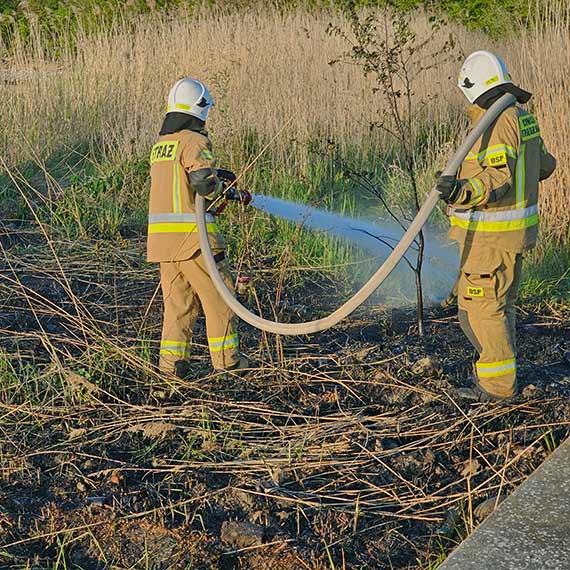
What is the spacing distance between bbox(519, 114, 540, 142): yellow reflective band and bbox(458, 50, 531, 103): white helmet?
8 centimetres

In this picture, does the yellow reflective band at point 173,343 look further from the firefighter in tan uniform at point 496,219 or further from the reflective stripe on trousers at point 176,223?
the firefighter in tan uniform at point 496,219

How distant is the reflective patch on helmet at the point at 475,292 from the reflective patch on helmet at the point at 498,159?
1.82ft

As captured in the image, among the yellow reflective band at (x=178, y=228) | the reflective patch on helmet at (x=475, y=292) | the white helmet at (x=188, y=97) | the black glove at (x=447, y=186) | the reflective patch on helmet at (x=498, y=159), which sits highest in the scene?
the white helmet at (x=188, y=97)

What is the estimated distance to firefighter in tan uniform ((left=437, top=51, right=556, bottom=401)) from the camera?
373 cm

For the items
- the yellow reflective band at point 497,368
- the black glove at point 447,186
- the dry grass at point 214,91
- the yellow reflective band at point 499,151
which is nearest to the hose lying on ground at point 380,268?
the black glove at point 447,186

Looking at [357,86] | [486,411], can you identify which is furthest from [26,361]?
[357,86]

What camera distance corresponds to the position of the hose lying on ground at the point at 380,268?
348 cm

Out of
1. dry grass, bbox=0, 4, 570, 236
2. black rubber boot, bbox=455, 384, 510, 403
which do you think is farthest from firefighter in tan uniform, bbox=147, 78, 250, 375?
dry grass, bbox=0, 4, 570, 236

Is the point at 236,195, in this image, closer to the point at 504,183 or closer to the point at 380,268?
the point at 380,268

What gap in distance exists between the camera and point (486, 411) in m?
3.85

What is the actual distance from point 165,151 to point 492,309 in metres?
1.69

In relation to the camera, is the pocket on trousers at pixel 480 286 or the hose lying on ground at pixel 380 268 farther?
the pocket on trousers at pixel 480 286

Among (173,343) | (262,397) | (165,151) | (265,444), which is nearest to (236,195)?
(165,151)

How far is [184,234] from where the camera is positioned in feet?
13.9
